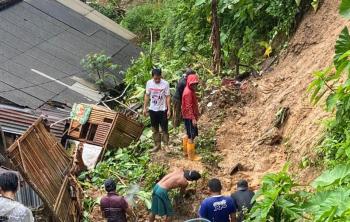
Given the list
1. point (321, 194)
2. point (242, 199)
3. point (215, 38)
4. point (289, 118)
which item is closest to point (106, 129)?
point (215, 38)

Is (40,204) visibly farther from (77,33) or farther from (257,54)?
(77,33)

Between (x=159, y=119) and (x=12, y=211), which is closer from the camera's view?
(x=12, y=211)

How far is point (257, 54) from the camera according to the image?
13.6 m

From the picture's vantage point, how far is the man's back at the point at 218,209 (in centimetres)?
720

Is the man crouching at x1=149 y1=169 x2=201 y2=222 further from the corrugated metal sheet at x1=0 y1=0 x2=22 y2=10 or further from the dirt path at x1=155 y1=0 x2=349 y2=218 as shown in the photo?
the corrugated metal sheet at x1=0 y1=0 x2=22 y2=10

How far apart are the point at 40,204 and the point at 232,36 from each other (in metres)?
7.57

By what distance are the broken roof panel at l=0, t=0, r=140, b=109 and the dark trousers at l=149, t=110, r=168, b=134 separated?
9.96 feet

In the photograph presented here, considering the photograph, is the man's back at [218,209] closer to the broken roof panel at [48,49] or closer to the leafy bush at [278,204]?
the leafy bush at [278,204]

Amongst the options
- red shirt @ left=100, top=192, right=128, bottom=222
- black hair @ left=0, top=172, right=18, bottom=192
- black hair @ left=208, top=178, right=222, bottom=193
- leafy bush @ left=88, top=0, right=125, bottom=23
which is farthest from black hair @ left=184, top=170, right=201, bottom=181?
leafy bush @ left=88, top=0, right=125, bottom=23

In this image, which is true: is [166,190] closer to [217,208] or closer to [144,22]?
[217,208]

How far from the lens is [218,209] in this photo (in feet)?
23.6

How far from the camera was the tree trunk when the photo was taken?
1300 centimetres

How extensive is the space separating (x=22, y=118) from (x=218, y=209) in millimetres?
5477

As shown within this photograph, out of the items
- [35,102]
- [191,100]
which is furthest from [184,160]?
[35,102]
